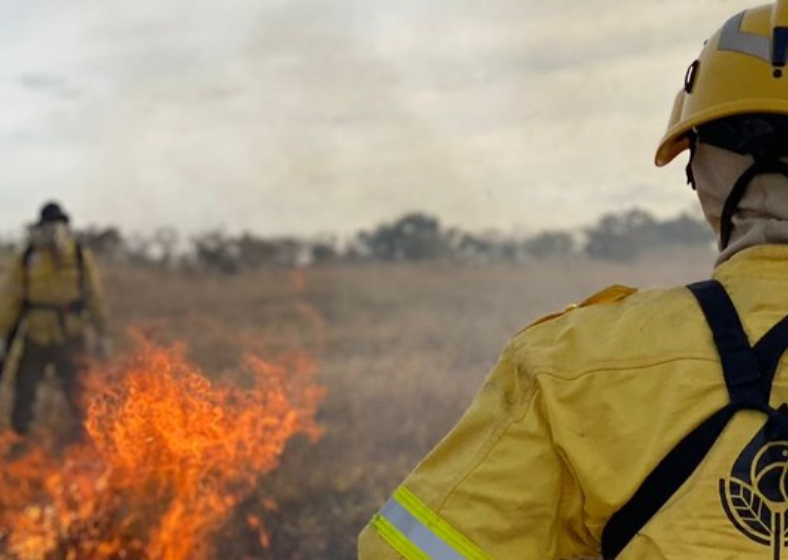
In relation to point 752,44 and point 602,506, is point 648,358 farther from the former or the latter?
point 752,44

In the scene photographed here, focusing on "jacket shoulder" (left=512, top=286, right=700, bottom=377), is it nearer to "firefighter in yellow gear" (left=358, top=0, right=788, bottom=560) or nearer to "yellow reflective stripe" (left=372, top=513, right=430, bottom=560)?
"firefighter in yellow gear" (left=358, top=0, right=788, bottom=560)

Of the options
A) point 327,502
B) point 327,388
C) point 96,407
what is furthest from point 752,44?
point 327,388

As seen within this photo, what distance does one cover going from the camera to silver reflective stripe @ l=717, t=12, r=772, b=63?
2223 mm

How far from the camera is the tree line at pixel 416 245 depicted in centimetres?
1803

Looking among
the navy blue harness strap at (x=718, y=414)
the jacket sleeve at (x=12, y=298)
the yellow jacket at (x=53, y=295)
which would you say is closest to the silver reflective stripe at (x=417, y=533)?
the navy blue harness strap at (x=718, y=414)

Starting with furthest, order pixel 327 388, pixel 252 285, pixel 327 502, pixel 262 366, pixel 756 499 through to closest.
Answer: pixel 252 285 < pixel 327 388 < pixel 262 366 < pixel 327 502 < pixel 756 499

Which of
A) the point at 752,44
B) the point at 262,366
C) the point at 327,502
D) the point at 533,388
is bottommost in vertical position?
the point at 327,502

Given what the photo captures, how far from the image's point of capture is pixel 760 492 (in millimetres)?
1854

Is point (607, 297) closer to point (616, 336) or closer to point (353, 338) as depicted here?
point (616, 336)

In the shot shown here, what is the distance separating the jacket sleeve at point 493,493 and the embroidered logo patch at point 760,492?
0.26 meters

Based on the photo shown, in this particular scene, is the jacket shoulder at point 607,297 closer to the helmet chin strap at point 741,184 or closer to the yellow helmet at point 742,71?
the helmet chin strap at point 741,184

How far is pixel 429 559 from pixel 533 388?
343 millimetres

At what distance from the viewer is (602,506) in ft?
6.29

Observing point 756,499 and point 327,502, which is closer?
point 756,499
